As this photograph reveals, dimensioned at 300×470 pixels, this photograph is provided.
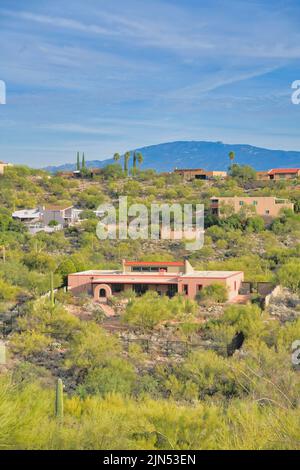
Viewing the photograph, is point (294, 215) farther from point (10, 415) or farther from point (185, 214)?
point (10, 415)

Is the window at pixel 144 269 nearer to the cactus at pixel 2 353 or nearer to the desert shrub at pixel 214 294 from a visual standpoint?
the desert shrub at pixel 214 294

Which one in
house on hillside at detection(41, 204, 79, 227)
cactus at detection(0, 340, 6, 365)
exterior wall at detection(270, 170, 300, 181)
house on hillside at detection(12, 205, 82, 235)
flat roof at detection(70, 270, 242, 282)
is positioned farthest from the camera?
exterior wall at detection(270, 170, 300, 181)

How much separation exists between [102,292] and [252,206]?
23213mm

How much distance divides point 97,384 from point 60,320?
6.47 metres

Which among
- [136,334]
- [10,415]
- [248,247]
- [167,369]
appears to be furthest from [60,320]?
[248,247]

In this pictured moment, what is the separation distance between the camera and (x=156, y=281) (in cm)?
3027

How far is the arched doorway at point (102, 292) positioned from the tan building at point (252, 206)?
21.8 meters

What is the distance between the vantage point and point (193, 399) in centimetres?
1636

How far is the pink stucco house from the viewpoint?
29.5 m

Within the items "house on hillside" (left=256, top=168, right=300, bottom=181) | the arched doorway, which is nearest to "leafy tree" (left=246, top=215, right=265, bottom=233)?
the arched doorway

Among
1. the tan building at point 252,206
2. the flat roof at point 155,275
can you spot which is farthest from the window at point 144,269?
the tan building at point 252,206

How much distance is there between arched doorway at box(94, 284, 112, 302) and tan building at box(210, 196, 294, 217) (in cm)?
2181

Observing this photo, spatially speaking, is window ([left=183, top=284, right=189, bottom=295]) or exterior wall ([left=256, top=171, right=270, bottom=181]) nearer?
window ([left=183, top=284, right=189, bottom=295])

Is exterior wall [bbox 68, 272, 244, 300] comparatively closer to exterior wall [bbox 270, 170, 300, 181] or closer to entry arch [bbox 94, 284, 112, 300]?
entry arch [bbox 94, 284, 112, 300]
